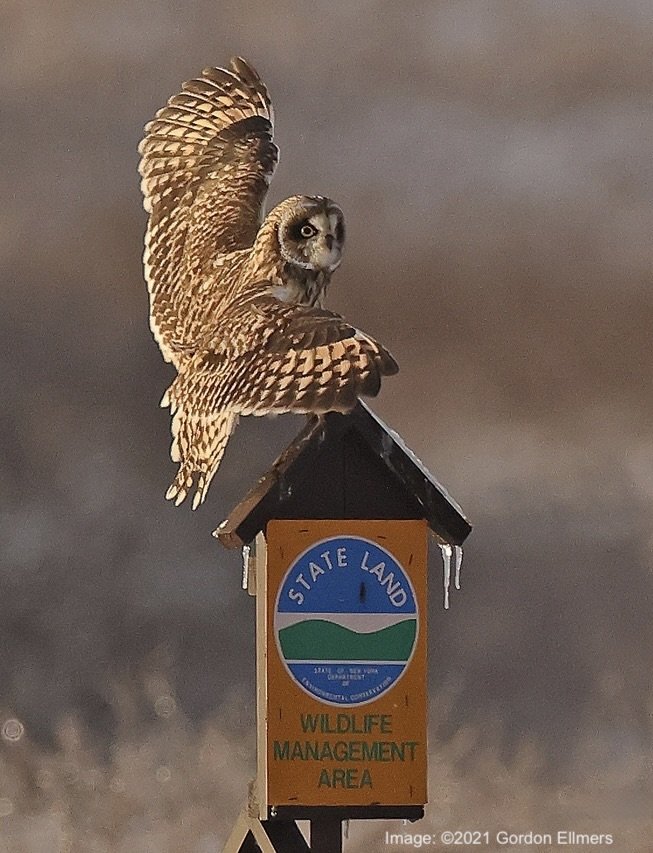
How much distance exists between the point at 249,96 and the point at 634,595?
0.89 meters

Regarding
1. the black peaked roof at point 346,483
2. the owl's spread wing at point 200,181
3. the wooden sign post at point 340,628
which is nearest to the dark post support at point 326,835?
the wooden sign post at point 340,628

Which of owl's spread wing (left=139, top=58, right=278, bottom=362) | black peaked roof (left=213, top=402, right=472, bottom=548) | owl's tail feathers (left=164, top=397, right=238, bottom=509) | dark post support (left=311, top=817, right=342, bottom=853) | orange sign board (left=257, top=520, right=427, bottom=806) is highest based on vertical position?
owl's spread wing (left=139, top=58, right=278, bottom=362)

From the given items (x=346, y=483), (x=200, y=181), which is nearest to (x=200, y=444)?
(x=346, y=483)

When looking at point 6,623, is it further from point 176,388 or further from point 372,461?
point 372,461

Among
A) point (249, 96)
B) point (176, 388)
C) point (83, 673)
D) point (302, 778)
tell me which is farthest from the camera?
point (83, 673)

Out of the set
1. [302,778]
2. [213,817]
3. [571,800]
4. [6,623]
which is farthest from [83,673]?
[302,778]

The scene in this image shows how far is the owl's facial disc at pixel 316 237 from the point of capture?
4.04 ft

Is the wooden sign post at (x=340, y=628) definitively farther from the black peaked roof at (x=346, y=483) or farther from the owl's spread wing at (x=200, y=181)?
the owl's spread wing at (x=200, y=181)

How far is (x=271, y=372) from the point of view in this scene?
117cm

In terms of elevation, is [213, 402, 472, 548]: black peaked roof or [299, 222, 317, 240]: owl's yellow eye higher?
[299, 222, 317, 240]: owl's yellow eye

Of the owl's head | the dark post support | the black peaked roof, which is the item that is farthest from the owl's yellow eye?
the dark post support

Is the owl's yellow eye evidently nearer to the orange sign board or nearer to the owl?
the owl

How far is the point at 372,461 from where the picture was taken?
1.24m

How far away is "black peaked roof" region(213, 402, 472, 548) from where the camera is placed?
1.23 m
